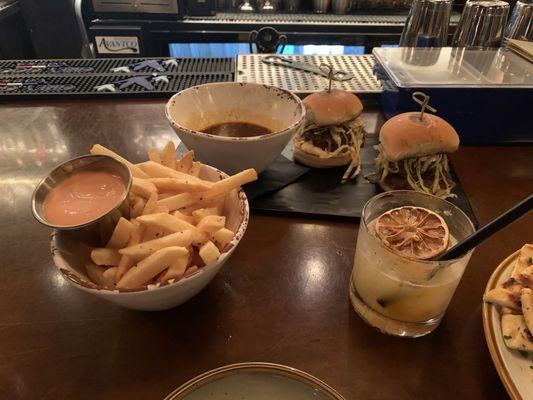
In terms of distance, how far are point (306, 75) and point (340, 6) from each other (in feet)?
6.99

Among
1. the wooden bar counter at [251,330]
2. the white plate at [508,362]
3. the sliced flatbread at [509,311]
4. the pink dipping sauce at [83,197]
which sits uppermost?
the pink dipping sauce at [83,197]

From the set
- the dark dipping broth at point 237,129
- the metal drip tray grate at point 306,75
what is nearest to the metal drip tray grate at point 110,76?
the metal drip tray grate at point 306,75

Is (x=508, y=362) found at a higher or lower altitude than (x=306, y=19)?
higher

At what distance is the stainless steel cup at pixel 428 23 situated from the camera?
214 cm

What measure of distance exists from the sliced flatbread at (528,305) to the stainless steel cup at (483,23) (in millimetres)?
1659

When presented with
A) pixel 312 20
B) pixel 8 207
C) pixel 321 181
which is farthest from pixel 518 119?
pixel 312 20

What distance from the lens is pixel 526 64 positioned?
68.7 inches

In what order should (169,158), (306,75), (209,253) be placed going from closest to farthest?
1. (209,253)
2. (169,158)
3. (306,75)

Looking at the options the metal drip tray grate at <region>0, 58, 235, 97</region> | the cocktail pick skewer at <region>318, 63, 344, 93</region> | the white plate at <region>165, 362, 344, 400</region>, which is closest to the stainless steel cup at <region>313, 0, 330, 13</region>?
the metal drip tray grate at <region>0, 58, 235, 97</region>

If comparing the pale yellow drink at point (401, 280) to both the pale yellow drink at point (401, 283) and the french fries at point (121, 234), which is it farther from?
the french fries at point (121, 234)

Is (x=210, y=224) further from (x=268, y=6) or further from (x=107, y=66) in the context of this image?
(x=268, y=6)

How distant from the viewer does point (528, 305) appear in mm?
769

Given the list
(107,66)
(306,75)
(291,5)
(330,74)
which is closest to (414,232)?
(330,74)

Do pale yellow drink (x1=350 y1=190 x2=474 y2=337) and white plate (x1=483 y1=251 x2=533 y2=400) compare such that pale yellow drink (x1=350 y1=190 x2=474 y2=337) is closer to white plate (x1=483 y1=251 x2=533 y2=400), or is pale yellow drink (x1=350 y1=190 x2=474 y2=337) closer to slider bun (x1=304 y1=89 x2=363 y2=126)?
white plate (x1=483 y1=251 x2=533 y2=400)
